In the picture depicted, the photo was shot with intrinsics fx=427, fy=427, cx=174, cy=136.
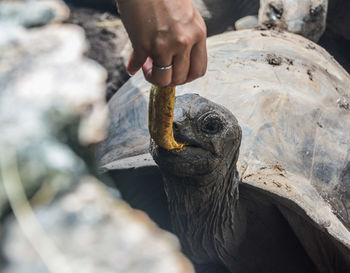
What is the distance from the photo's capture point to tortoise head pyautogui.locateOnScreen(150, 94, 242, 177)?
139 centimetres

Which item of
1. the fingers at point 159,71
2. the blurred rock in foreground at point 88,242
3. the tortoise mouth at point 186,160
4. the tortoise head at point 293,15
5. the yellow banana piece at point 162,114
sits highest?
the fingers at point 159,71

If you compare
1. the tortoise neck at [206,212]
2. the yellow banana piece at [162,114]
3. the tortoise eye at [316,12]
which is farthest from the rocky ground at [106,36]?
the yellow banana piece at [162,114]

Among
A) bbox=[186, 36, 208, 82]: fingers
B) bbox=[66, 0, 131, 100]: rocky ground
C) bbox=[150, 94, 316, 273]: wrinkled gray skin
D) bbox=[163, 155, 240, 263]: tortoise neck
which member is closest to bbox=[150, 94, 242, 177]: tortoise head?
bbox=[150, 94, 316, 273]: wrinkled gray skin

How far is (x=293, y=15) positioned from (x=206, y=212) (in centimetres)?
188

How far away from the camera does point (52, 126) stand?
77.3 inches

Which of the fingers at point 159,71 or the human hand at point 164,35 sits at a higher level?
the human hand at point 164,35

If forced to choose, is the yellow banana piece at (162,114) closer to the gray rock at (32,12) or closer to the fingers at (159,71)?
the fingers at (159,71)

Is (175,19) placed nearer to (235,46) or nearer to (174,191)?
(174,191)

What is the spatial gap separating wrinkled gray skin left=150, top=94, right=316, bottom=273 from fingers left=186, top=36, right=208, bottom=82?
0.42 metres

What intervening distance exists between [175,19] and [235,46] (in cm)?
182

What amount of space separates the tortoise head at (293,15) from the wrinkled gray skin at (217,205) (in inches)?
64.2

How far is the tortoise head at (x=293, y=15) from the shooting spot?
3.07 metres

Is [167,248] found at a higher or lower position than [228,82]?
lower

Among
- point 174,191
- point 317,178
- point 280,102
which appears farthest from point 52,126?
point 317,178
